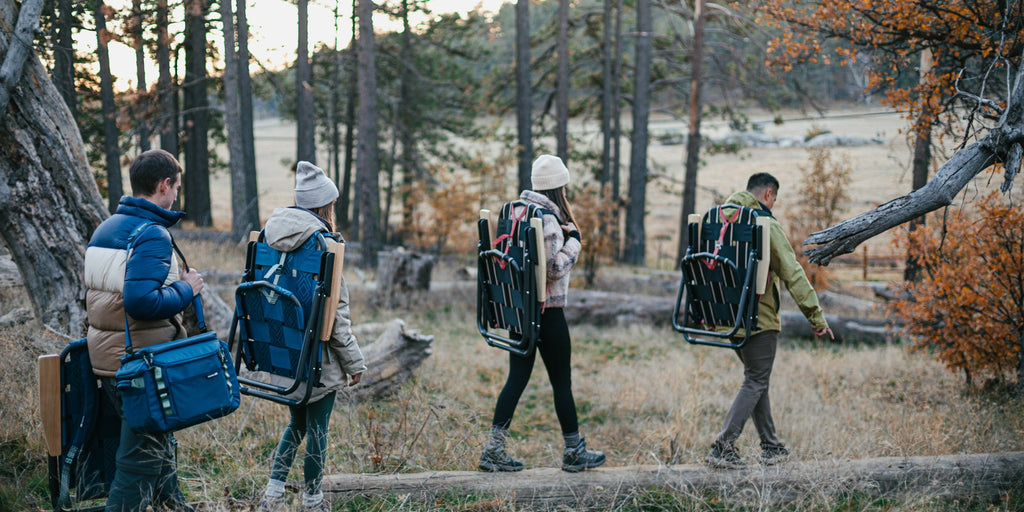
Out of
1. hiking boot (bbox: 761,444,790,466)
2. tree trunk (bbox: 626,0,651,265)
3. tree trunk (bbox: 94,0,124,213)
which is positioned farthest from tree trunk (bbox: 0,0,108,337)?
tree trunk (bbox: 626,0,651,265)

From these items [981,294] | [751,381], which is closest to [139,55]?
[751,381]

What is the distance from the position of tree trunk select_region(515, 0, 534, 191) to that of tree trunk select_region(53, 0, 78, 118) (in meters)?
13.9

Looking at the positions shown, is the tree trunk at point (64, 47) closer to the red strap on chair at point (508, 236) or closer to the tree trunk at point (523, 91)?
the red strap on chair at point (508, 236)

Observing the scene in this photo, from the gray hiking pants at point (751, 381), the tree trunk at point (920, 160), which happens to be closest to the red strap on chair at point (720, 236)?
the gray hiking pants at point (751, 381)

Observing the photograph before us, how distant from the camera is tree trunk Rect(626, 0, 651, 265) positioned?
72.1 feet

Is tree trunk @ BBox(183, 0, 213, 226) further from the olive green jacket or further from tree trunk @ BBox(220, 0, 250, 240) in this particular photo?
the olive green jacket

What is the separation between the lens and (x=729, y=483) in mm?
4941

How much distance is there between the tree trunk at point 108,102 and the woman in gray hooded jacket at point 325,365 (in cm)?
403

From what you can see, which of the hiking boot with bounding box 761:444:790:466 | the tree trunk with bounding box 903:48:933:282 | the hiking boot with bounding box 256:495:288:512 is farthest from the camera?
the tree trunk with bounding box 903:48:933:282

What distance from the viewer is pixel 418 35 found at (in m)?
24.5

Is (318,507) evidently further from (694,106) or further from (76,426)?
(694,106)

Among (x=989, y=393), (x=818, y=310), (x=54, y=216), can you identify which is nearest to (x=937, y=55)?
(x=989, y=393)

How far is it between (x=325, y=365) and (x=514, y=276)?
139 centimetres

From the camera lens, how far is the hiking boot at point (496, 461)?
488cm
